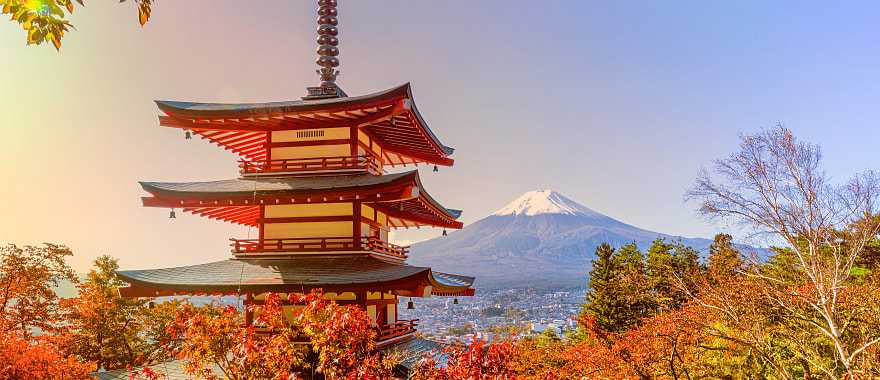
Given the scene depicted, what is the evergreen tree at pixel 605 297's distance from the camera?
117 ft

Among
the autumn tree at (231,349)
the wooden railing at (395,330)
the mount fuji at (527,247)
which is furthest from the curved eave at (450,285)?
the mount fuji at (527,247)

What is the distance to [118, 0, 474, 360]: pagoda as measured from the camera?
1437 centimetres

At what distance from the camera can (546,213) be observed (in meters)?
199

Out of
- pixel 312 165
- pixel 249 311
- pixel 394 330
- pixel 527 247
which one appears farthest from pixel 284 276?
pixel 527 247

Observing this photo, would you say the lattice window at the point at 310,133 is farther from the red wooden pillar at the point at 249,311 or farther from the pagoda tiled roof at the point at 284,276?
the red wooden pillar at the point at 249,311

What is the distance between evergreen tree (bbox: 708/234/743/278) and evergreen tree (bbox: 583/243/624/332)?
18.0 ft

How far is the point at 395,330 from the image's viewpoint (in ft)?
53.5

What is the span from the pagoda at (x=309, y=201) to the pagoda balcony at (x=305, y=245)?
26 millimetres

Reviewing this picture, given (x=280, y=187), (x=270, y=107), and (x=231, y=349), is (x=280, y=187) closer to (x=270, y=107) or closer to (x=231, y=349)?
(x=270, y=107)

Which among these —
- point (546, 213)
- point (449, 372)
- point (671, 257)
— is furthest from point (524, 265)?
point (449, 372)

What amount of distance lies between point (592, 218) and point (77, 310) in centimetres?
18398

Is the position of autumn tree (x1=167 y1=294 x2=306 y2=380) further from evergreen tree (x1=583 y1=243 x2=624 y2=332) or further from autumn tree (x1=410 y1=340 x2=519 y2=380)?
evergreen tree (x1=583 y1=243 x2=624 y2=332)

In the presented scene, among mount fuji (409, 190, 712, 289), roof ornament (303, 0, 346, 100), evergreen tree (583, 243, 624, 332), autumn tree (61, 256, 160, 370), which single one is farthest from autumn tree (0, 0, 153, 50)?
mount fuji (409, 190, 712, 289)

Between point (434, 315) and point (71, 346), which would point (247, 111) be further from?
point (434, 315)
